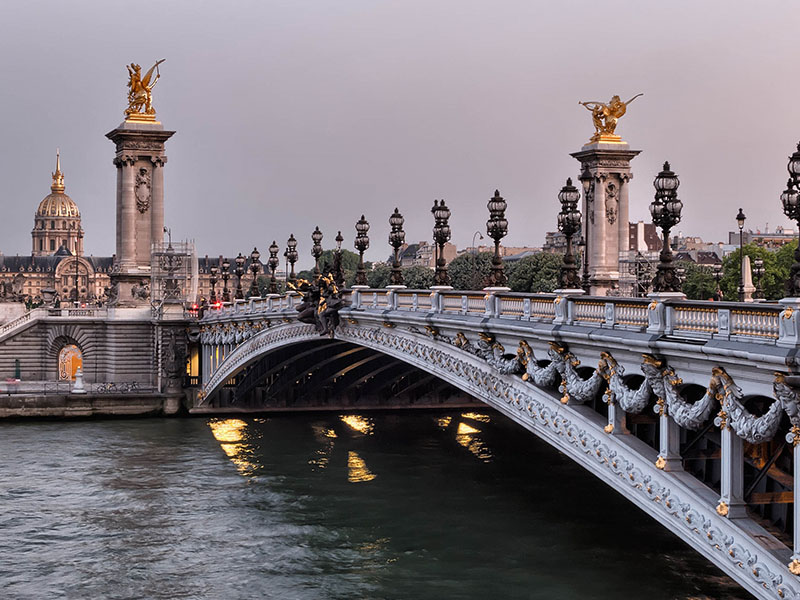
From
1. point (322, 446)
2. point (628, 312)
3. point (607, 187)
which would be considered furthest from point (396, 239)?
point (607, 187)

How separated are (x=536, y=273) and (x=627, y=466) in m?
67.7

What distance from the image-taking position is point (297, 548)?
31.1m

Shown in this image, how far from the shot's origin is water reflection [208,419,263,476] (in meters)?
43.9

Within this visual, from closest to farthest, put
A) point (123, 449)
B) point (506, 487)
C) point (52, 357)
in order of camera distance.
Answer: point (506, 487)
point (123, 449)
point (52, 357)

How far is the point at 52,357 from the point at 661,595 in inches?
1944

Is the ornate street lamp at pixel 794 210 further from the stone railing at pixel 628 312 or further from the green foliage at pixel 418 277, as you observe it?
the green foliage at pixel 418 277

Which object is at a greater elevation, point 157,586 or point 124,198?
point 124,198

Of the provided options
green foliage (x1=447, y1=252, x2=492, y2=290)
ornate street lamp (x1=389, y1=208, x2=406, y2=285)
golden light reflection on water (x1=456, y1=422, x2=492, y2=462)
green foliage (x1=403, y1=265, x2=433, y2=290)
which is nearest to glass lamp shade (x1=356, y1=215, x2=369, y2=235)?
ornate street lamp (x1=389, y1=208, x2=406, y2=285)

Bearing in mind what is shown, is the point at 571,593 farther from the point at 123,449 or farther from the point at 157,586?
the point at 123,449

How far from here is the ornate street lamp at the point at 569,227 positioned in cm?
2436

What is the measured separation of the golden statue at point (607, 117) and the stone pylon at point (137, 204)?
2396cm

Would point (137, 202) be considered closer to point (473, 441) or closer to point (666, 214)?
point (473, 441)

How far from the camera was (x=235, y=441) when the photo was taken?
50.6 m

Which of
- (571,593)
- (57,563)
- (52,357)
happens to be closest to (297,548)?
(57,563)
